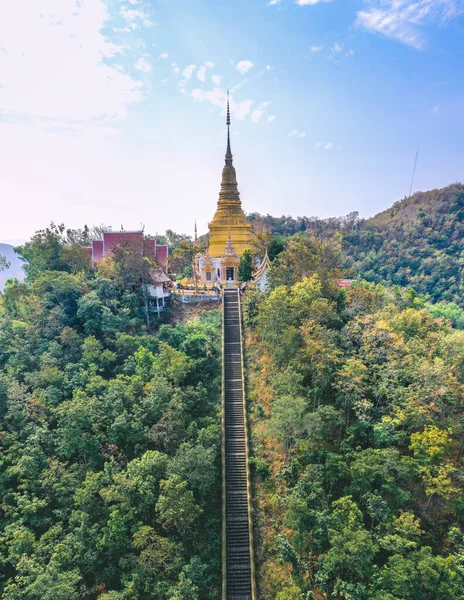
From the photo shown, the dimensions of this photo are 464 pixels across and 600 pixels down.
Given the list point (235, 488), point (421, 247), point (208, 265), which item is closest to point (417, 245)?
→ point (421, 247)

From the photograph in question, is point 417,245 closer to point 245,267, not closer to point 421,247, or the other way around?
point 421,247

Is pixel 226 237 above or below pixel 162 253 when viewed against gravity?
above

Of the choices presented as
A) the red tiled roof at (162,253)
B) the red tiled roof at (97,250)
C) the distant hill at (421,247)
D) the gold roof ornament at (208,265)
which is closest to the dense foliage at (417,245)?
the distant hill at (421,247)

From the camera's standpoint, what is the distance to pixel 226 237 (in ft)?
124

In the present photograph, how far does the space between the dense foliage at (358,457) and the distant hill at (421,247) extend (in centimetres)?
3192

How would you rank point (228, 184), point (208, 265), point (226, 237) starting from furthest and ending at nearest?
point (228, 184) < point (226, 237) < point (208, 265)

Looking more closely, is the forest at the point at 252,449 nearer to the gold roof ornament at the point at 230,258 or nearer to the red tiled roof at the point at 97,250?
the red tiled roof at the point at 97,250

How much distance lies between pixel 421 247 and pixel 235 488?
49.7m

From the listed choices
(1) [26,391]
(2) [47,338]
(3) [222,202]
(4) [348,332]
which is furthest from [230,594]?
(3) [222,202]

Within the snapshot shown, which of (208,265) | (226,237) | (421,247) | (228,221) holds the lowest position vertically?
(208,265)

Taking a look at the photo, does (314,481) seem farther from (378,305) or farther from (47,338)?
(47,338)

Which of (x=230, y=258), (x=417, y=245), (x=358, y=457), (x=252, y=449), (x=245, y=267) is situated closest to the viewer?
(x=358, y=457)

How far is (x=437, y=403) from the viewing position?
48.2ft

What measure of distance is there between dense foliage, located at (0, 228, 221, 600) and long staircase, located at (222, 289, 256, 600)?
1.77 ft
